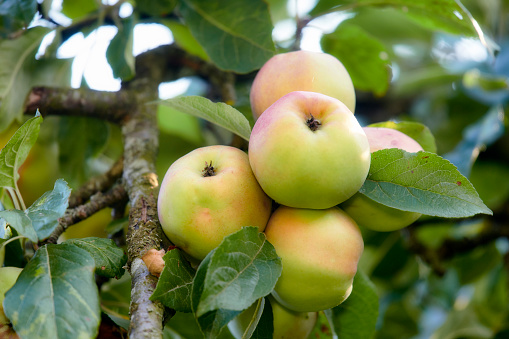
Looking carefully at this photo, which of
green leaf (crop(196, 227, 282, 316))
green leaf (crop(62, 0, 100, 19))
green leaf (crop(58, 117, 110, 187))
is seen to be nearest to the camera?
green leaf (crop(196, 227, 282, 316))

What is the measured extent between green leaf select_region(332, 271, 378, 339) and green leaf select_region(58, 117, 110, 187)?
2.24 ft

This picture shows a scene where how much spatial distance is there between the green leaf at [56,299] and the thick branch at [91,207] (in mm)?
144

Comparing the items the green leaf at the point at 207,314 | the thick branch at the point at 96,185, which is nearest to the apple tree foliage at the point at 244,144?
the green leaf at the point at 207,314

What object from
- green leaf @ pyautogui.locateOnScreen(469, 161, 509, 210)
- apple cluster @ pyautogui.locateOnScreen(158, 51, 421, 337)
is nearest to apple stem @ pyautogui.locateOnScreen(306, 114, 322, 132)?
apple cluster @ pyautogui.locateOnScreen(158, 51, 421, 337)

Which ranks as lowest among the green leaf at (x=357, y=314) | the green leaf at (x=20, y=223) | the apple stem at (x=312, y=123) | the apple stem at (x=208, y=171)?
the green leaf at (x=357, y=314)

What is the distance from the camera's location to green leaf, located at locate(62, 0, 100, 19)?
1399mm

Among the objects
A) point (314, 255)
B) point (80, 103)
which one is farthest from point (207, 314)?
point (80, 103)

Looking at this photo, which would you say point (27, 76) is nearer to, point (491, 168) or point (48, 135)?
point (48, 135)

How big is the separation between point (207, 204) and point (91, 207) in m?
0.32

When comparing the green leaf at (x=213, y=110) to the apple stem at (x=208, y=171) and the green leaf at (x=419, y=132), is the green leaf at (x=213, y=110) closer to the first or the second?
the apple stem at (x=208, y=171)

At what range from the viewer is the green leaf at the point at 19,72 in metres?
1.02

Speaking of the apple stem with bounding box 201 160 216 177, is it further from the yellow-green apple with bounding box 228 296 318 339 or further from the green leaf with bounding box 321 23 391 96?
the green leaf with bounding box 321 23 391 96

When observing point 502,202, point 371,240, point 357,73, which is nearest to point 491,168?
point 502,202

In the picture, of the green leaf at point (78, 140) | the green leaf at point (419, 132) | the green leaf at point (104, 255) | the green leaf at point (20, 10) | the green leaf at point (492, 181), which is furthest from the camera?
the green leaf at point (492, 181)
